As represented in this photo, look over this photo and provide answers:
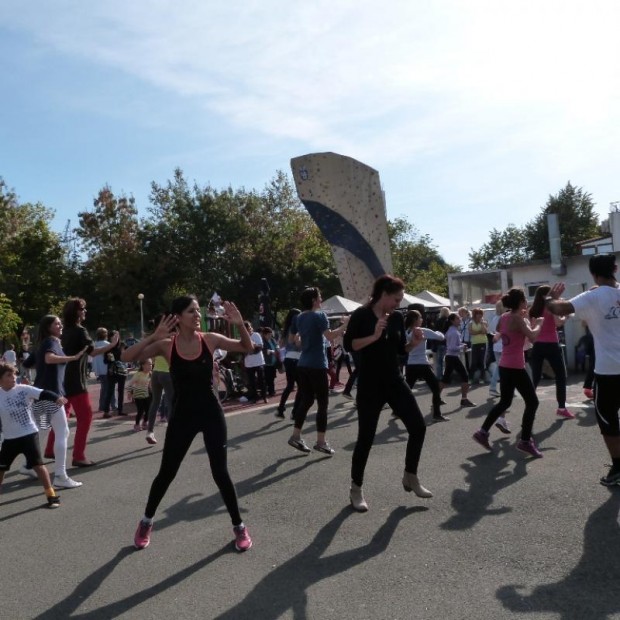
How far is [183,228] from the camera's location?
4259cm

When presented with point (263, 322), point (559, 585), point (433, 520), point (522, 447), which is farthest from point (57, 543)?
point (263, 322)

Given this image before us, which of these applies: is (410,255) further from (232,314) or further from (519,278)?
(232,314)

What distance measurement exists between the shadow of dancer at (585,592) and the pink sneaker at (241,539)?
1750 millimetres

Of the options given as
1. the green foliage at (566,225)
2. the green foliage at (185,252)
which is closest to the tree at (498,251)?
the green foliage at (566,225)

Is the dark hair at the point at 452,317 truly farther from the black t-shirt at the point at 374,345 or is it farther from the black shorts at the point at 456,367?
the black t-shirt at the point at 374,345

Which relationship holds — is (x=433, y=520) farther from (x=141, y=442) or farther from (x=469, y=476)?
(x=141, y=442)

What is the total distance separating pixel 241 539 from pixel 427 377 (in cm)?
541

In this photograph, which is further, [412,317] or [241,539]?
[412,317]

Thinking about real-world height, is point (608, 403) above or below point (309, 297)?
below

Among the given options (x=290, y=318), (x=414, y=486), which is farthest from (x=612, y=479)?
(x=290, y=318)

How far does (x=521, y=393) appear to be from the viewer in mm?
7355

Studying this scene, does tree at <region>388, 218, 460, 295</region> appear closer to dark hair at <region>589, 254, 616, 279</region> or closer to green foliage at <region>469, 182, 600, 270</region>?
green foliage at <region>469, 182, 600, 270</region>

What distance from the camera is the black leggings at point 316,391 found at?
7840mm

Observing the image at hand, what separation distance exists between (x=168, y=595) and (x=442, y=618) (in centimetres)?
158
